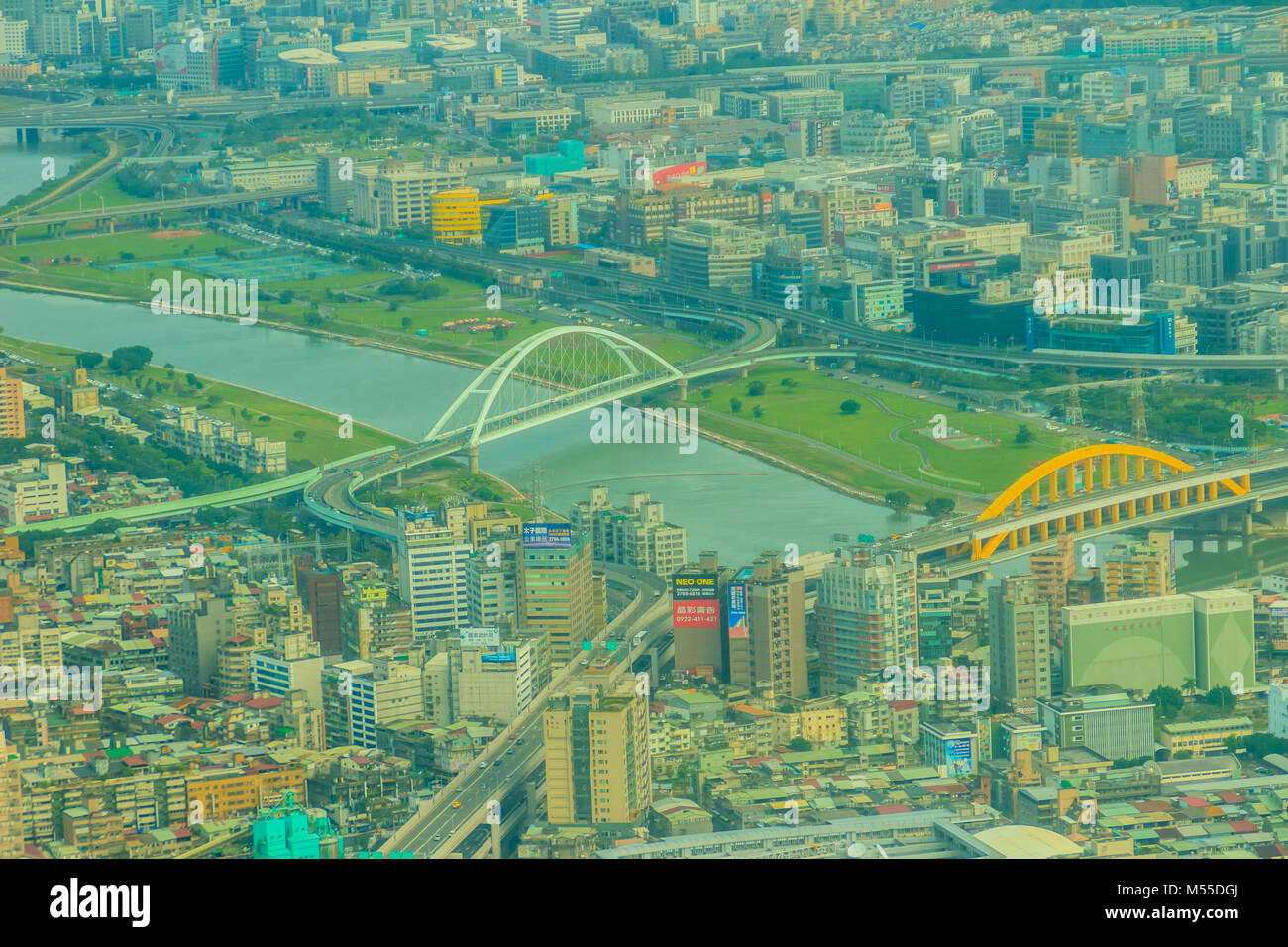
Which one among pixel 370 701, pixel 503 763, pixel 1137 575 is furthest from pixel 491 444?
pixel 503 763

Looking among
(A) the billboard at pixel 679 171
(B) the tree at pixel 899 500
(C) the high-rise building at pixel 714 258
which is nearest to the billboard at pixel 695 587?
(B) the tree at pixel 899 500

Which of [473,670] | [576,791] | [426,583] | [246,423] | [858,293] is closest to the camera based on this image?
[576,791]

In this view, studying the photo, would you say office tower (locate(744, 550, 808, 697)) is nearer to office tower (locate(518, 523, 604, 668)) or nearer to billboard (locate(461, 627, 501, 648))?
office tower (locate(518, 523, 604, 668))

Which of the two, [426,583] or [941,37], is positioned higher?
[941,37]

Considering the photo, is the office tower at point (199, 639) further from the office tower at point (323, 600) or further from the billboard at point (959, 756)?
the billboard at point (959, 756)

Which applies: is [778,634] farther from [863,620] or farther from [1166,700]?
[1166,700]
